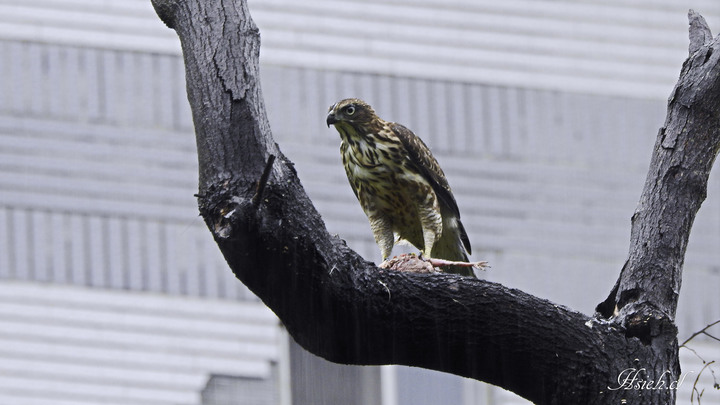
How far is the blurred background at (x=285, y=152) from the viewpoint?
1052 centimetres

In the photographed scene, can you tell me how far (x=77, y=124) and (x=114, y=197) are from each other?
0.68 m

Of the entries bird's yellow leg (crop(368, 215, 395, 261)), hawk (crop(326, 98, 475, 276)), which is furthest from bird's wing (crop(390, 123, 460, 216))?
bird's yellow leg (crop(368, 215, 395, 261))

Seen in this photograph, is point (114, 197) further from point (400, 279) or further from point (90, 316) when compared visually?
point (400, 279)

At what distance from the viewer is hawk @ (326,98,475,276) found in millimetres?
6844

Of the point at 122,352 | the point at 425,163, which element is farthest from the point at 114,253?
the point at 425,163

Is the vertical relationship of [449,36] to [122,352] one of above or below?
above

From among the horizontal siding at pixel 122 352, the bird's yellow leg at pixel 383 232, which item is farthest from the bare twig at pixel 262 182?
the horizontal siding at pixel 122 352

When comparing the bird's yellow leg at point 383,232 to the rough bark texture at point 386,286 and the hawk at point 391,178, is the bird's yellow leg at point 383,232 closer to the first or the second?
the hawk at point 391,178

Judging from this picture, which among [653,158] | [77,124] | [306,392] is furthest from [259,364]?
[653,158]

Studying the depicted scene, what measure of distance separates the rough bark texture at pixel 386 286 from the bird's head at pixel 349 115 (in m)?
2.07

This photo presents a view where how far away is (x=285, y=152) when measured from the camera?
10.9 meters

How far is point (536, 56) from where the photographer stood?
11914 mm

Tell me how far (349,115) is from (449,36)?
5.08 meters

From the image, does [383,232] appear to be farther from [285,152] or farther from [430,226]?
[285,152]
